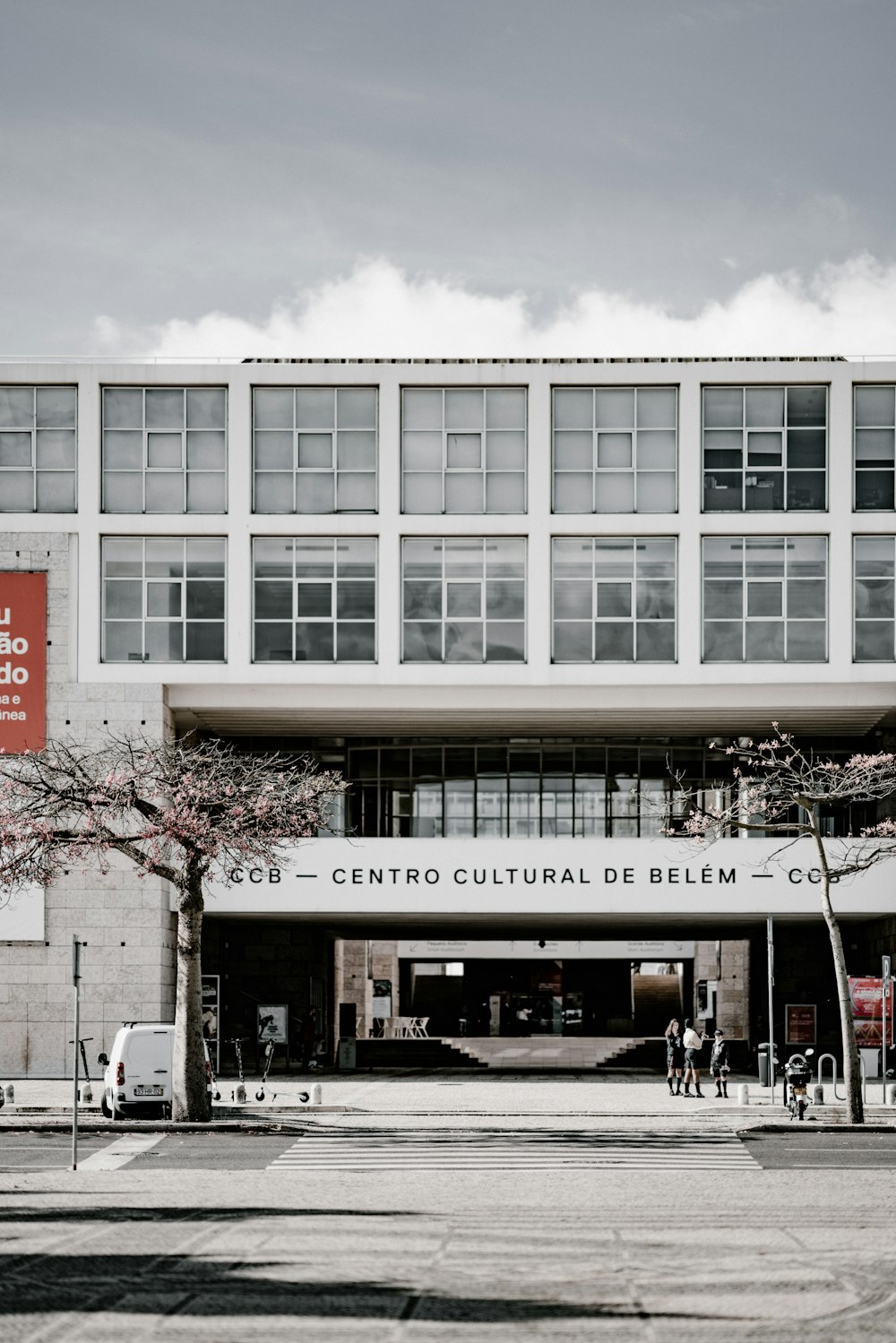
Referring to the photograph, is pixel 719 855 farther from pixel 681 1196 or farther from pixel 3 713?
pixel 681 1196

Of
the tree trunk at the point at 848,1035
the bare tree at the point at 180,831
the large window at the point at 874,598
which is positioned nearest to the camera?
the bare tree at the point at 180,831

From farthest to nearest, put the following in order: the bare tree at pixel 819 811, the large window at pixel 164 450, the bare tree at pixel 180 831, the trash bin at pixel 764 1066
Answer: the large window at pixel 164 450
the trash bin at pixel 764 1066
the bare tree at pixel 819 811
the bare tree at pixel 180 831

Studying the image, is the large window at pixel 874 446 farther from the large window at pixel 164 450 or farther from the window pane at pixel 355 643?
the large window at pixel 164 450

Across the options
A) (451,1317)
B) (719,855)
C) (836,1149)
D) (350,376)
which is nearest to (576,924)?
(719,855)

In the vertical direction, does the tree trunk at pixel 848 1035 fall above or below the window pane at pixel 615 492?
below

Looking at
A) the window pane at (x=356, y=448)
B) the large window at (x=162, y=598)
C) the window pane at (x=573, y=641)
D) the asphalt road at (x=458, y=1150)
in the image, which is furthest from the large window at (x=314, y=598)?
the asphalt road at (x=458, y=1150)

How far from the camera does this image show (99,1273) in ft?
47.2

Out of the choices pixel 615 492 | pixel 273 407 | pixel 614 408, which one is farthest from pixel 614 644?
pixel 273 407

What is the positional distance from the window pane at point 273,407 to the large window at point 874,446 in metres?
14.2

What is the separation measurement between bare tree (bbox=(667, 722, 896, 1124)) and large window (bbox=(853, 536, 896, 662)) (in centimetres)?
290

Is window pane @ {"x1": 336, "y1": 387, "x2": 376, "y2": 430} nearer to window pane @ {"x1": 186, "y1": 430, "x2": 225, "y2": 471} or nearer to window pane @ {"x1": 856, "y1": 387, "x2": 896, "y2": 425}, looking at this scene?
window pane @ {"x1": 186, "y1": 430, "x2": 225, "y2": 471}

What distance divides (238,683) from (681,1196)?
28277mm

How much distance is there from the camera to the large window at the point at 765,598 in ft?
153

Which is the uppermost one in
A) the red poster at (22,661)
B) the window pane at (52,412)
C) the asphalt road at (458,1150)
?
the window pane at (52,412)
